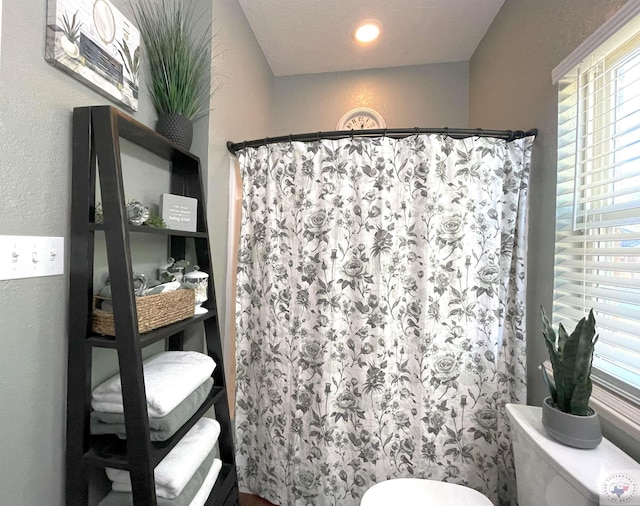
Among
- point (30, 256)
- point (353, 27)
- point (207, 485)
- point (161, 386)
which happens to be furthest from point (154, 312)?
point (353, 27)

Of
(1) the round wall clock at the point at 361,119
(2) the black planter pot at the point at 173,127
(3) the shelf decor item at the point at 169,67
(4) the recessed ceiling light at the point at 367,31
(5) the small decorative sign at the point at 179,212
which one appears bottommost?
(5) the small decorative sign at the point at 179,212

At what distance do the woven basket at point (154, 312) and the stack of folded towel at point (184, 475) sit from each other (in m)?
0.42

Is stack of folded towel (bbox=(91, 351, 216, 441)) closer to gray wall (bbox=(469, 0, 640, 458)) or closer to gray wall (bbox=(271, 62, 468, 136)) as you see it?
gray wall (bbox=(469, 0, 640, 458))

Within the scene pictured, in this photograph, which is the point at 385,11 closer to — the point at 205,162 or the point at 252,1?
the point at 252,1

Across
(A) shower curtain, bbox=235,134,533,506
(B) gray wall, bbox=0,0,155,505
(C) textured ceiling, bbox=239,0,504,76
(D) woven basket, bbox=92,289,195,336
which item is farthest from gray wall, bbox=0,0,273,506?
(C) textured ceiling, bbox=239,0,504,76

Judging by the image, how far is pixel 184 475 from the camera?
0.86 metres

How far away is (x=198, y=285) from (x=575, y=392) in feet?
4.22

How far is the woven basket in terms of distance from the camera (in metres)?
0.81

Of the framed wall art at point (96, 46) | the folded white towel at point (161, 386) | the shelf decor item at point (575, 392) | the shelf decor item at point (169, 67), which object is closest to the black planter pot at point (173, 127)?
the shelf decor item at point (169, 67)

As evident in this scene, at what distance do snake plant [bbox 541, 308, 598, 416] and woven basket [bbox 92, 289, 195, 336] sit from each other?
3.93 feet

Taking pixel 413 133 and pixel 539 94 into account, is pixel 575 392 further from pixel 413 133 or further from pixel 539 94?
pixel 539 94

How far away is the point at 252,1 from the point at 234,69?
0.41m

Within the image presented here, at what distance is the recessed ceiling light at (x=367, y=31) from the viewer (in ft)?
5.85

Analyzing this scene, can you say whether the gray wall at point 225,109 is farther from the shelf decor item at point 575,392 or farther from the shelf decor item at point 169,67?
the shelf decor item at point 575,392
